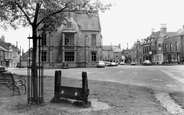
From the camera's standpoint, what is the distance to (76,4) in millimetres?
10555

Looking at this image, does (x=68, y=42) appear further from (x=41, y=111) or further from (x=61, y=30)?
(x=41, y=111)

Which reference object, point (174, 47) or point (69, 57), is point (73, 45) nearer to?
point (69, 57)

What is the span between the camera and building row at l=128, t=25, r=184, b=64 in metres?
59.8

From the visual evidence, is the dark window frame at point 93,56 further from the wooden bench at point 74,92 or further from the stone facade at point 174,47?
the wooden bench at point 74,92

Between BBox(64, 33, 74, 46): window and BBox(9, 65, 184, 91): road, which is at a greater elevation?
BBox(64, 33, 74, 46): window

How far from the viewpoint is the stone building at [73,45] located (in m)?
41.2

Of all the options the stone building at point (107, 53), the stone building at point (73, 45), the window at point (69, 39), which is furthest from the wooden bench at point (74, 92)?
the stone building at point (107, 53)

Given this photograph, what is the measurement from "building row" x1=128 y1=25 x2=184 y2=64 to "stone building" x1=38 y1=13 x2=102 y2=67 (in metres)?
26.9

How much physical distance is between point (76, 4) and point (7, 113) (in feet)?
23.1

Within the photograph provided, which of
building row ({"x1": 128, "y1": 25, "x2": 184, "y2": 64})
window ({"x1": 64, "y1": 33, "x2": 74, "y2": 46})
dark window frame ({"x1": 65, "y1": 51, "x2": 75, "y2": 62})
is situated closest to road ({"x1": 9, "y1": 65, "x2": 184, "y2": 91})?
dark window frame ({"x1": 65, "y1": 51, "x2": 75, "y2": 62})

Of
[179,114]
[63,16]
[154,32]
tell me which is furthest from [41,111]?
[154,32]

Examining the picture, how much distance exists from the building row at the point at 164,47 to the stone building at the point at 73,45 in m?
26.9

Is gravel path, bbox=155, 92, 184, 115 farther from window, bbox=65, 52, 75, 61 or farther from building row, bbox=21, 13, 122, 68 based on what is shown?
window, bbox=65, 52, 75, 61

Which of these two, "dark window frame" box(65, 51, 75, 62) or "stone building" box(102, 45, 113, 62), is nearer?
"dark window frame" box(65, 51, 75, 62)
